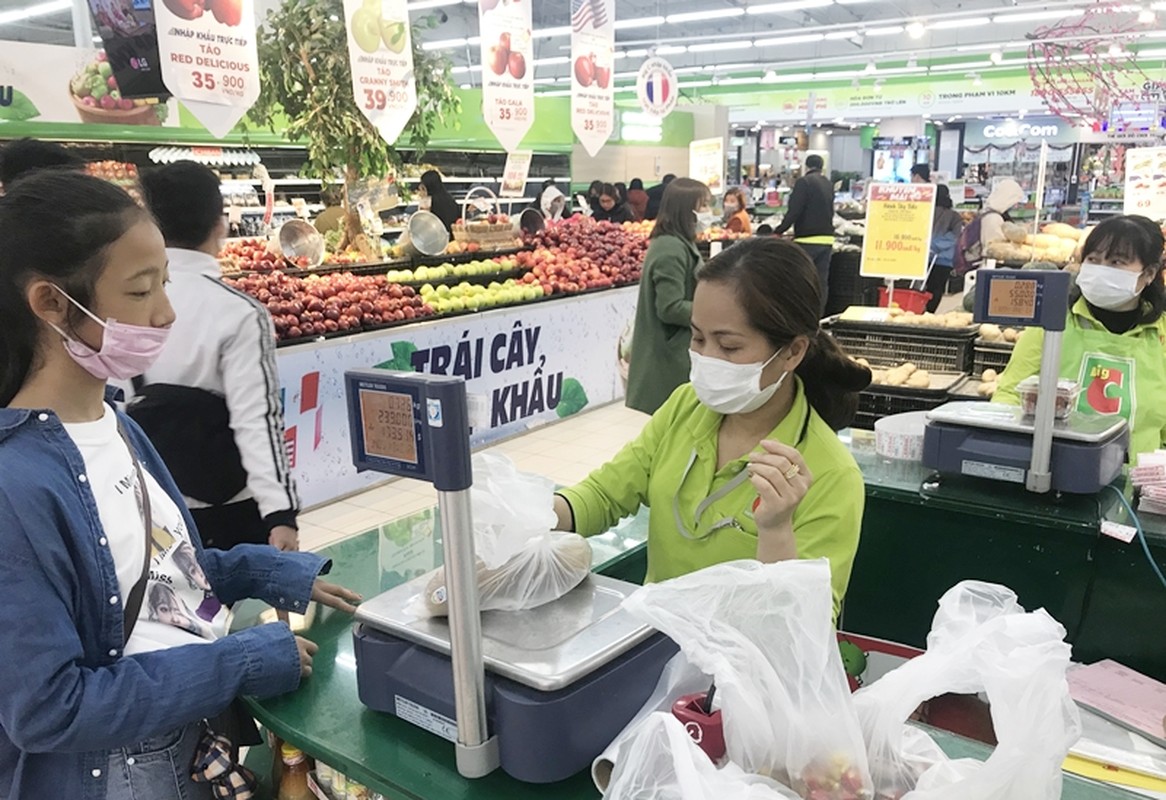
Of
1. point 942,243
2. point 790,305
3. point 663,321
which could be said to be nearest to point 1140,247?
point 790,305

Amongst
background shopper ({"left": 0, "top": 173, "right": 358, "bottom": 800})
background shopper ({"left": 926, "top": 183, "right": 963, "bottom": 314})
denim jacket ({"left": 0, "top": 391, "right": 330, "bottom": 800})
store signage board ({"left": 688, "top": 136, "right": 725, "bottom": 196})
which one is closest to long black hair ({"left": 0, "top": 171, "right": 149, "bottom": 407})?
background shopper ({"left": 0, "top": 173, "right": 358, "bottom": 800})

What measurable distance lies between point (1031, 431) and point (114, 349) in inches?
91.0

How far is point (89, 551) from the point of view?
1.20 meters

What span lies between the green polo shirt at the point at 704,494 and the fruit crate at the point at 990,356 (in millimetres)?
2611

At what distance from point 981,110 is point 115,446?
→ 24.3 m

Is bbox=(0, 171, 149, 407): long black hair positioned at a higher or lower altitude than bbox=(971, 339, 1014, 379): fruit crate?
higher

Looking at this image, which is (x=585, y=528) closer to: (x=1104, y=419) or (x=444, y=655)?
(x=444, y=655)

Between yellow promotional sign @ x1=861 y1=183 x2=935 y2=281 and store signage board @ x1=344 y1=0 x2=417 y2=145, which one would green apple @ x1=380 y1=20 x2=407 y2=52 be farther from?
yellow promotional sign @ x1=861 y1=183 x2=935 y2=281

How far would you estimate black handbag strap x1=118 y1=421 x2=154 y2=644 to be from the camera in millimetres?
1269

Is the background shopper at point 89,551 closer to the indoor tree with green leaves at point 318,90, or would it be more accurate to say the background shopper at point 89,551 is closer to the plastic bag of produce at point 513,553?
the plastic bag of produce at point 513,553

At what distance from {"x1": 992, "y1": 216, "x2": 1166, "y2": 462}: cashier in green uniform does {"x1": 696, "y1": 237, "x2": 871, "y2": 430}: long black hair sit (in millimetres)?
1459

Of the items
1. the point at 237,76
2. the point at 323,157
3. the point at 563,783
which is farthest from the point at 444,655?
the point at 323,157

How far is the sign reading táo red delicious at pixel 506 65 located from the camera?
6.62 meters

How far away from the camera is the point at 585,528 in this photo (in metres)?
1.96
